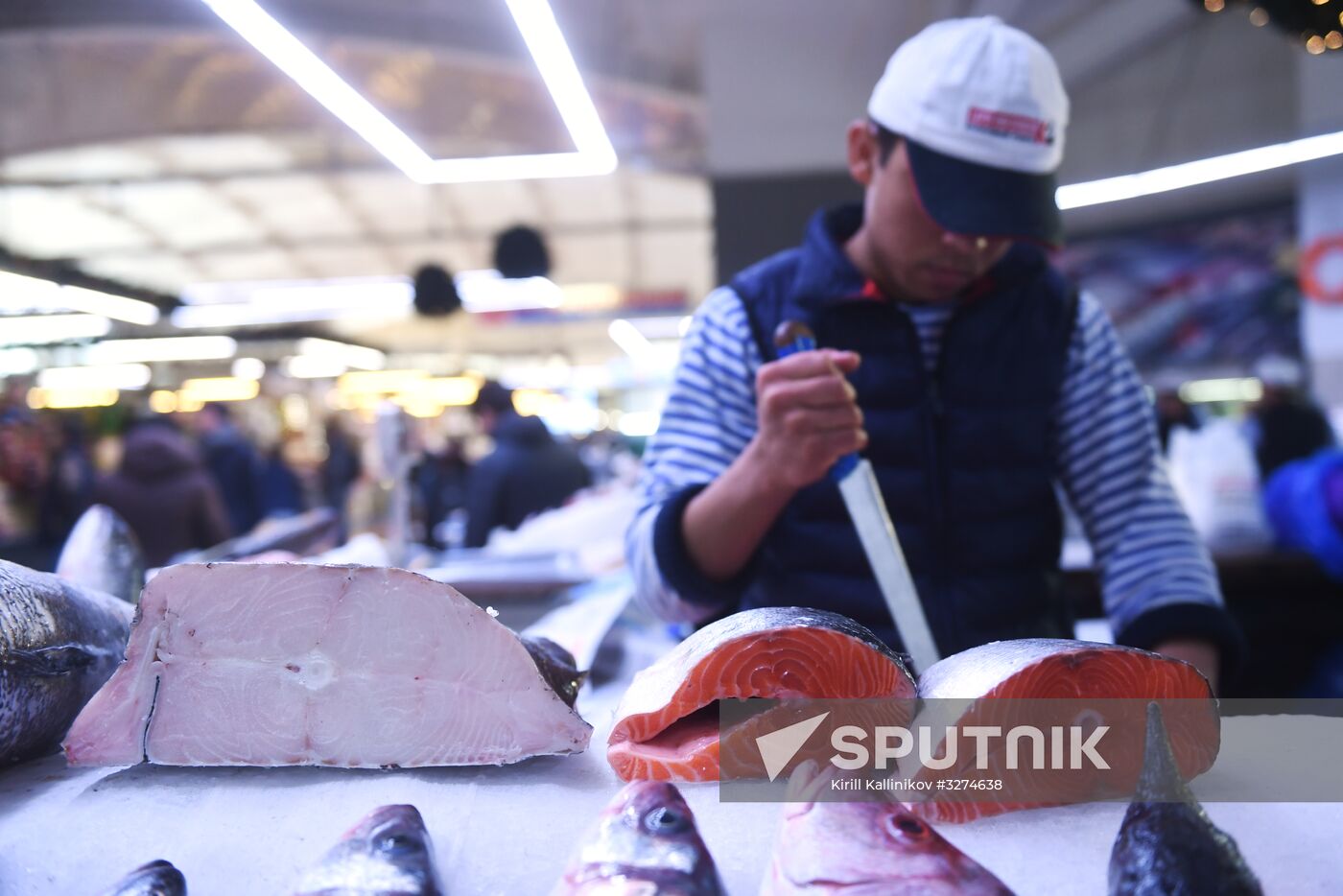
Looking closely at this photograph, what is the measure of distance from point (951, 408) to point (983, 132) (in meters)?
0.53

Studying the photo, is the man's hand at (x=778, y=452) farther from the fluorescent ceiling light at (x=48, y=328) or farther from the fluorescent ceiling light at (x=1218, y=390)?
the fluorescent ceiling light at (x=1218, y=390)

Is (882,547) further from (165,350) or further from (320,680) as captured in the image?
(165,350)

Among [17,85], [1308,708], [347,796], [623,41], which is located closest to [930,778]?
[347,796]

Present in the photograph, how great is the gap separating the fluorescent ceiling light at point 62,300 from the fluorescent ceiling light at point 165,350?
2950 millimetres

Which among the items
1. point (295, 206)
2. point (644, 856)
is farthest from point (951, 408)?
point (295, 206)

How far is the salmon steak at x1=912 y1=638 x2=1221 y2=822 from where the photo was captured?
85cm

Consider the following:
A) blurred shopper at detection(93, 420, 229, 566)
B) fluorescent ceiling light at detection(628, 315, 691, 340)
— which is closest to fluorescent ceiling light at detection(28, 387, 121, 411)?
fluorescent ceiling light at detection(628, 315, 691, 340)

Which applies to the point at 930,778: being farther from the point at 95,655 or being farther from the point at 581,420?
the point at 581,420

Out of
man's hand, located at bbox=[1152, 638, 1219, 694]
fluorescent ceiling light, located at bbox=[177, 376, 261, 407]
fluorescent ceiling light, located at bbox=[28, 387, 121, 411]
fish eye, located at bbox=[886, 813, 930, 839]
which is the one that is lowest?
fluorescent ceiling light, located at bbox=[177, 376, 261, 407]

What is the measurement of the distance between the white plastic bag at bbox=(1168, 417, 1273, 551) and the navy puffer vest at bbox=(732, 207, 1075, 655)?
2.78 meters

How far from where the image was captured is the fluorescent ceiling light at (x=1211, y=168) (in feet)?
24.9

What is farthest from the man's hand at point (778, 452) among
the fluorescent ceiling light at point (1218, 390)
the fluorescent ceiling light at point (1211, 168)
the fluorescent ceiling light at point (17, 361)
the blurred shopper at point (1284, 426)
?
the fluorescent ceiling light at point (1218, 390)

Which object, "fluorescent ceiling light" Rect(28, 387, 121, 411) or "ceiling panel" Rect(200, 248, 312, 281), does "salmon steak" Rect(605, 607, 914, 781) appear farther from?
"ceiling panel" Rect(200, 248, 312, 281)

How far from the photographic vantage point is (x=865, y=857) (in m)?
0.65
